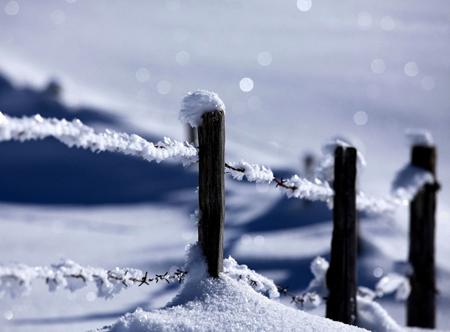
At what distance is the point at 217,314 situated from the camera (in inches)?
107

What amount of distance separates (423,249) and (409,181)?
578mm

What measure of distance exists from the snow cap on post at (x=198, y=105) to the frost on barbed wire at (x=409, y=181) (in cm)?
255

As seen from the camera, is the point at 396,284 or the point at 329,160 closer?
the point at 329,160

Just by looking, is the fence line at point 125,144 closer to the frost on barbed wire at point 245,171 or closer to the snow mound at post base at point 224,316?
the frost on barbed wire at point 245,171

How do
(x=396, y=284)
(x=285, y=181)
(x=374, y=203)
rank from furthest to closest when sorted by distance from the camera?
(x=396, y=284) < (x=374, y=203) < (x=285, y=181)

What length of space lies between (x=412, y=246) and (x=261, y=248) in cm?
453

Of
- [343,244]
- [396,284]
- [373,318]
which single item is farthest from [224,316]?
[396,284]

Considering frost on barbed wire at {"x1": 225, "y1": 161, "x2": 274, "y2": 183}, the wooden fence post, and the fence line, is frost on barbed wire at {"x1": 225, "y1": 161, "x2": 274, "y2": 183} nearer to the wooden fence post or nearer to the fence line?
the fence line

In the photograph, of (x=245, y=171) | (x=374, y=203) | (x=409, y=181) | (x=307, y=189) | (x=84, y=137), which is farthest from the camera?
(x=409, y=181)

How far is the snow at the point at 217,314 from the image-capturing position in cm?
259

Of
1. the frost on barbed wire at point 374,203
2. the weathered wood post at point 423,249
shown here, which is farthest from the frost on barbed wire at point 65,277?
the weathered wood post at point 423,249

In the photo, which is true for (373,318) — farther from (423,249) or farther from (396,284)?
(423,249)

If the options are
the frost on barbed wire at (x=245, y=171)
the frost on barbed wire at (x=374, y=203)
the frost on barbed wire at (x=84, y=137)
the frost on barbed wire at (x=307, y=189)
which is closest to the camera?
the frost on barbed wire at (x=84, y=137)

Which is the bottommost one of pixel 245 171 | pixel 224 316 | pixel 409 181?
pixel 224 316
